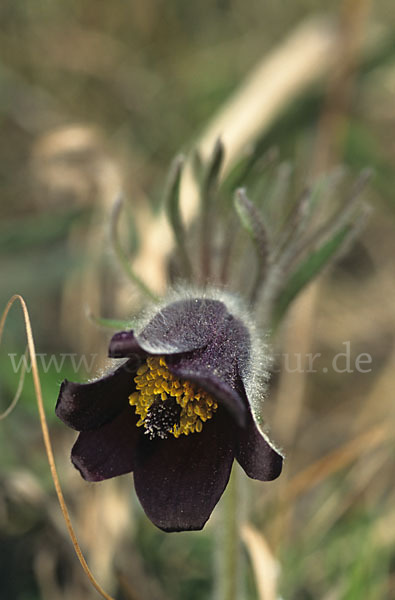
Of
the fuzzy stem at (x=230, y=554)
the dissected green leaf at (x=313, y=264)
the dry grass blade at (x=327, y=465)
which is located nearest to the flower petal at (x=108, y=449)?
the fuzzy stem at (x=230, y=554)

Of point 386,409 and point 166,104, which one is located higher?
point 166,104

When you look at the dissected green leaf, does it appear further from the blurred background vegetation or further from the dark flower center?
the dark flower center

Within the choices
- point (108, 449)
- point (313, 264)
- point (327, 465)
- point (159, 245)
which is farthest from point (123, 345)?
point (159, 245)

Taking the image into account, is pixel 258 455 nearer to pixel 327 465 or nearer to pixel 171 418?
pixel 171 418

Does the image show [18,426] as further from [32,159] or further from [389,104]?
[389,104]

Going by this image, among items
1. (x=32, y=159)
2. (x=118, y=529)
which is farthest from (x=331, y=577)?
(x=32, y=159)

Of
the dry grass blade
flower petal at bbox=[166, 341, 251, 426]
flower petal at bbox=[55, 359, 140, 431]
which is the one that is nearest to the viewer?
flower petal at bbox=[166, 341, 251, 426]

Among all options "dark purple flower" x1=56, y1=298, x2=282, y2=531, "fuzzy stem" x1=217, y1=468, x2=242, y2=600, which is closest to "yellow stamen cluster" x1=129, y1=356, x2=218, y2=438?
"dark purple flower" x1=56, y1=298, x2=282, y2=531
